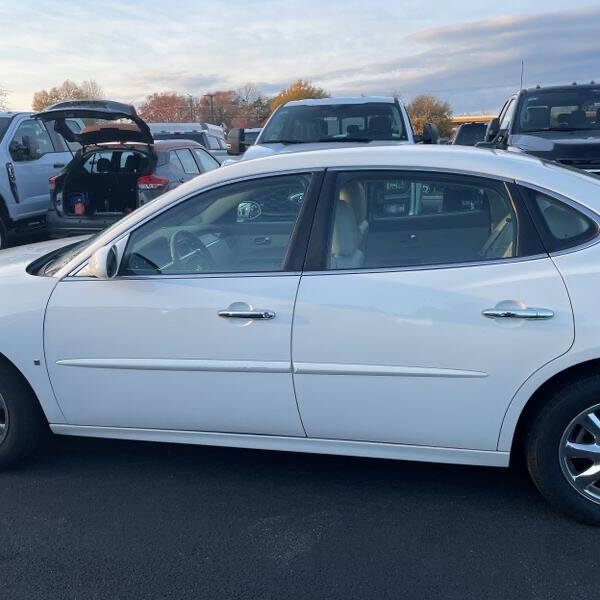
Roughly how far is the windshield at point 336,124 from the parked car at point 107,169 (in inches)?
49.5

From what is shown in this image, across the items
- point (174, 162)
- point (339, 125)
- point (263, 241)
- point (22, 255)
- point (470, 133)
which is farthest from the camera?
point (470, 133)

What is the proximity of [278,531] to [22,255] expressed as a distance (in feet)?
7.17

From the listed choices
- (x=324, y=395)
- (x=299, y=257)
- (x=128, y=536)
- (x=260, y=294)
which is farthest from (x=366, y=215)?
(x=128, y=536)

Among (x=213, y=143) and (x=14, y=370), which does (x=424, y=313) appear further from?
(x=213, y=143)

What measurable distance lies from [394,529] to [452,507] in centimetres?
34

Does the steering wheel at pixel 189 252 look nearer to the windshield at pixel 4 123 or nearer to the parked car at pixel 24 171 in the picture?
the parked car at pixel 24 171

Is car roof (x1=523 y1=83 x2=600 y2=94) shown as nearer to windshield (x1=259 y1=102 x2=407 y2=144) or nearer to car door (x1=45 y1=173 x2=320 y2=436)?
windshield (x1=259 y1=102 x2=407 y2=144)

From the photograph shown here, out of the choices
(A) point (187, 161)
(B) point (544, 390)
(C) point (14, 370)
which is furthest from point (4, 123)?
(B) point (544, 390)

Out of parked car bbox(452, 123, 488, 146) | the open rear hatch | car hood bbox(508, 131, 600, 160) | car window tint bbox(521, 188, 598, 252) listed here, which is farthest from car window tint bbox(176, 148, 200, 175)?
parked car bbox(452, 123, 488, 146)

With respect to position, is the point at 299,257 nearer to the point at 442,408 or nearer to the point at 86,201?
the point at 442,408

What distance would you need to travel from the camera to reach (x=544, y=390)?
3.07 m

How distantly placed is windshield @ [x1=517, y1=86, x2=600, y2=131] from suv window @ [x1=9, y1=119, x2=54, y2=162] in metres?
6.40

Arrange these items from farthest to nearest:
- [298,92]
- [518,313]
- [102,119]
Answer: [298,92] → [102,119] → [518,313]

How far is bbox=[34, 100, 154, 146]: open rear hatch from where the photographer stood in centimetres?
771
